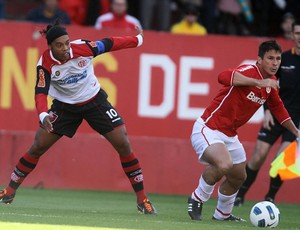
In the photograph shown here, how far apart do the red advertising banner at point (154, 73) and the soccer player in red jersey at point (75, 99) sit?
4.48 m

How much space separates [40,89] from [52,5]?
5.87 m

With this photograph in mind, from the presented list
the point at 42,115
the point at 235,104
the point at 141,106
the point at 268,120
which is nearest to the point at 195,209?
the point at 235,104

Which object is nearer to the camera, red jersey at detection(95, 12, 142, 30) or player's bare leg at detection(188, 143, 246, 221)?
player's bare leg at detection(188, 143, 246, 221)

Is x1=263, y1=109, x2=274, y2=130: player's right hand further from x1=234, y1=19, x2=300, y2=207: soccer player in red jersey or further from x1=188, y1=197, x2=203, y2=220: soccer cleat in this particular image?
x1=188, y1=197, x2=203, y2=220: soccer cleat

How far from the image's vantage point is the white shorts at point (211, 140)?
35.9ft

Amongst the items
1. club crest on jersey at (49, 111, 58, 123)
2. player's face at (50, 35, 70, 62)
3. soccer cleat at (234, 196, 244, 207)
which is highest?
player's face at (50, 35, 70, 62)

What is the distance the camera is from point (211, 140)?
10.9 metres

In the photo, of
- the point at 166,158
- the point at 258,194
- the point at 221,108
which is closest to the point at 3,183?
the point at 166,158

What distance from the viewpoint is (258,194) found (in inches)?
611

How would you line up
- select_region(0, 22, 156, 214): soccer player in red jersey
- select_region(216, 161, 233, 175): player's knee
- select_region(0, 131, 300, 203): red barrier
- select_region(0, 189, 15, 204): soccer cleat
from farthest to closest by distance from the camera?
select_region(0, 131, 300, 203): red barrier
select_region(0, 189, 15, 204): soccer cleat
select_region(0, 22, 156, 214): soccer player in red jersey
select_region(216, 161, 233, 175): player's knee

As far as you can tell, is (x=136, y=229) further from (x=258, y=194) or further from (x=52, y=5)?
(x=52, y=5)

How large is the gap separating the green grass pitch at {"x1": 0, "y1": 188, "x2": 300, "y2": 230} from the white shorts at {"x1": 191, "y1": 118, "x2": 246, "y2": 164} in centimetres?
75

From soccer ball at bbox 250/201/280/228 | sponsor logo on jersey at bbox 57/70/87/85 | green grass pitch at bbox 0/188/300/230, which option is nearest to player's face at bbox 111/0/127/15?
green grass pitch at bbox 0/188/300/230

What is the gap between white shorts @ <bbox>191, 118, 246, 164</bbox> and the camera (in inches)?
430
